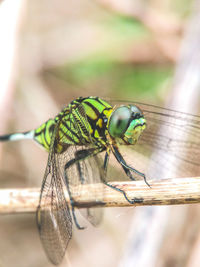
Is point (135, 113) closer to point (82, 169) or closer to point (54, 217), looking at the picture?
point (82, 169)

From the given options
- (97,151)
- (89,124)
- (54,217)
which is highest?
(89,124)

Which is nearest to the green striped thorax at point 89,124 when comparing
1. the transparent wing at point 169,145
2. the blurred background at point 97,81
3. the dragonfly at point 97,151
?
the dragonfly at point 97,151

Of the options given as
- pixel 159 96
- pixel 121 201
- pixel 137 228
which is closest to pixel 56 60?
pixel 159 96

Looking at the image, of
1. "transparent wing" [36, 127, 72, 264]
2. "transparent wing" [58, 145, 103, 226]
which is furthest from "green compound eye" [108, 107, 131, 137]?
"transparent wing" [36, 127, 72, 264]

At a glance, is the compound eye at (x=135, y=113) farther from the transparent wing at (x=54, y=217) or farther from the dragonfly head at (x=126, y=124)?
the transparent wing at (x=54, y=217)

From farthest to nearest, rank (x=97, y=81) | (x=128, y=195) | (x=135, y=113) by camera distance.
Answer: (x=97, y=81), (x=135, y=113), (x=128, y=195)

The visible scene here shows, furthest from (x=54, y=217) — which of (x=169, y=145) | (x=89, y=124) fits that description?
(x=169, y=145)

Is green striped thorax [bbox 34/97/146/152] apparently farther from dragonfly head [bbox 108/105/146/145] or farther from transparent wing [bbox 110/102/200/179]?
transparent wing [bbox 110/102/200/179]
